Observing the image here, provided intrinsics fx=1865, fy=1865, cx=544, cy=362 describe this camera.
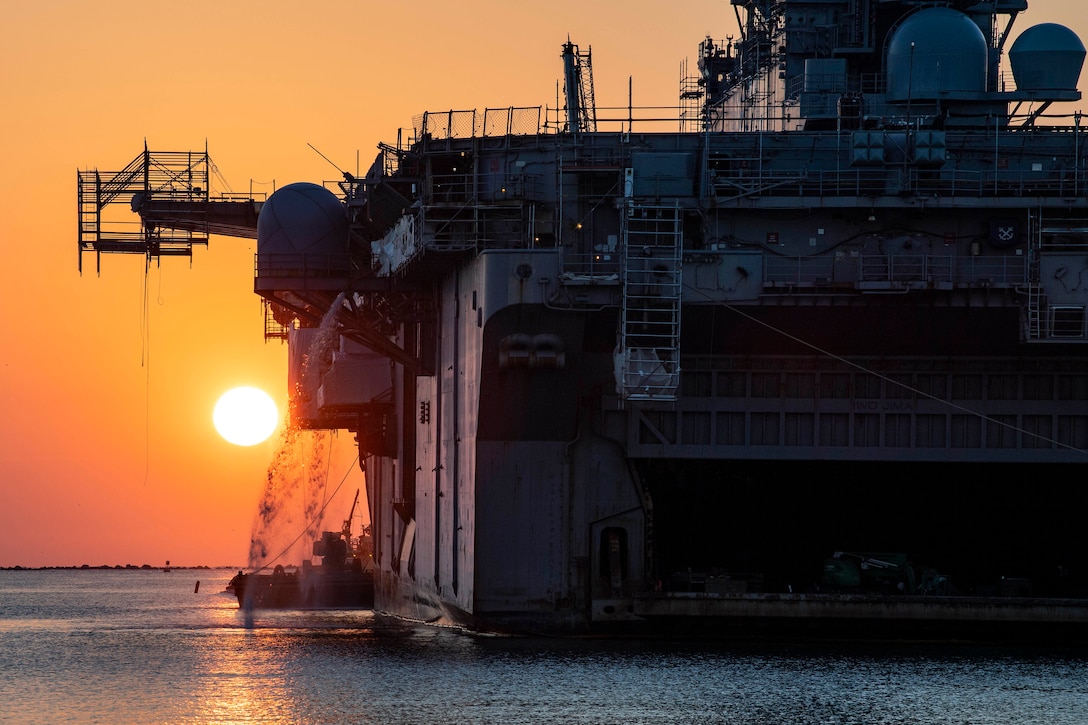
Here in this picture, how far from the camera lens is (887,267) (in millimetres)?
43031

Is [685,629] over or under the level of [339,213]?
under

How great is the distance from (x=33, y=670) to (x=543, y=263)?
660 inches

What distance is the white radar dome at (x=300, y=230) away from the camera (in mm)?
52719

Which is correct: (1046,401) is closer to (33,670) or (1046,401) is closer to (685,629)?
(685,629)

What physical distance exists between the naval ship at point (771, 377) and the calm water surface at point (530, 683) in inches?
45.8

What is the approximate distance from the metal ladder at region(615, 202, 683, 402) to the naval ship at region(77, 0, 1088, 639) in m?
0.08

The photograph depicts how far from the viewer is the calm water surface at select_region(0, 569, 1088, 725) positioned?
120 feet

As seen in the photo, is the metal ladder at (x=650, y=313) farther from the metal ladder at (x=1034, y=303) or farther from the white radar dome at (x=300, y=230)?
the white radar dome at (x=300, y=230)

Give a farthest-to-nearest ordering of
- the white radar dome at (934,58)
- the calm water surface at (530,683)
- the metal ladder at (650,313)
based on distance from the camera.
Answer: the white radar dome at (934,58) < the metal ladder at (650,313) < the calm water surface at (530,683)

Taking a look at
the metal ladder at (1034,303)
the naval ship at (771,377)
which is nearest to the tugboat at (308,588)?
the naval ship at (771,377)

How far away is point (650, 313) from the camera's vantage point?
42312mm

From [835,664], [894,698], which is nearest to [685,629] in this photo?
[835,664]

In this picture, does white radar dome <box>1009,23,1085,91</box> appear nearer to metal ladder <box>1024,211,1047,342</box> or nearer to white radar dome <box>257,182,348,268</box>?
metal ladder <box>1024,211,1047,342</box>

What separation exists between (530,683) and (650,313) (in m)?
8.77
